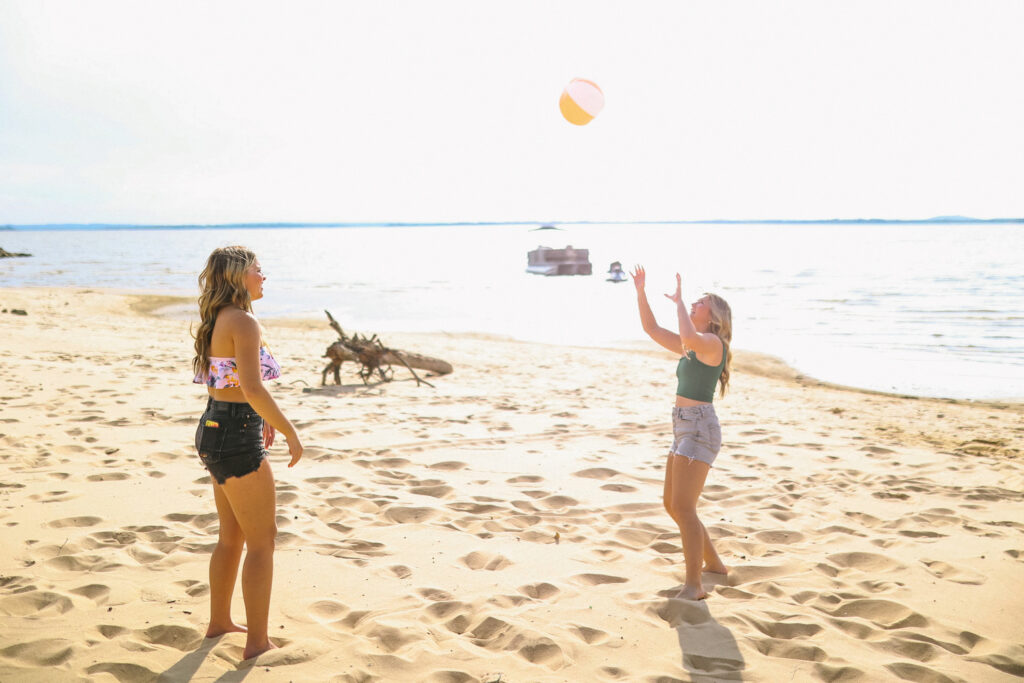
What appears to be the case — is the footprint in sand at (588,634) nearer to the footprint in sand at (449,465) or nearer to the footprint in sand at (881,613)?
the footprint in sand at (881,613)

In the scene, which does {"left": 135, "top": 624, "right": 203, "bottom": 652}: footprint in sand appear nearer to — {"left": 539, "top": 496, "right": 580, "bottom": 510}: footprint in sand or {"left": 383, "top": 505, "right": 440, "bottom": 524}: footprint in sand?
{"left": 383, "top": 505, "right": 440, "bottom": 524}: footprint in sand

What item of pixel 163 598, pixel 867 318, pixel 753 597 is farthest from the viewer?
pixel 867 318

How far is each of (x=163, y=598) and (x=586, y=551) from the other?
2432 millimetres

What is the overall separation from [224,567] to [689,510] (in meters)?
2.36

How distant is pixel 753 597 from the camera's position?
3764 millimetres

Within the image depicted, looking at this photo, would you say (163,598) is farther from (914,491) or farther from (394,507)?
(914,491)

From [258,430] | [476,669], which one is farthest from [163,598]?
[476,669]

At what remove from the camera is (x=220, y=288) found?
9.02 ft

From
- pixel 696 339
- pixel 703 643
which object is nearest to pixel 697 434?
pixel 696 339

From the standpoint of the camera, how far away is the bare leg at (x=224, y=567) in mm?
2971

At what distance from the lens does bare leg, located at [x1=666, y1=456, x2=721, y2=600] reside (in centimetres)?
370

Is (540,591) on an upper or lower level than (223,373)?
lower

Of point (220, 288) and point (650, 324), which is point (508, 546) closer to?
point (650, 324)

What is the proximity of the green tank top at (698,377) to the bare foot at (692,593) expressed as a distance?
1026mm
